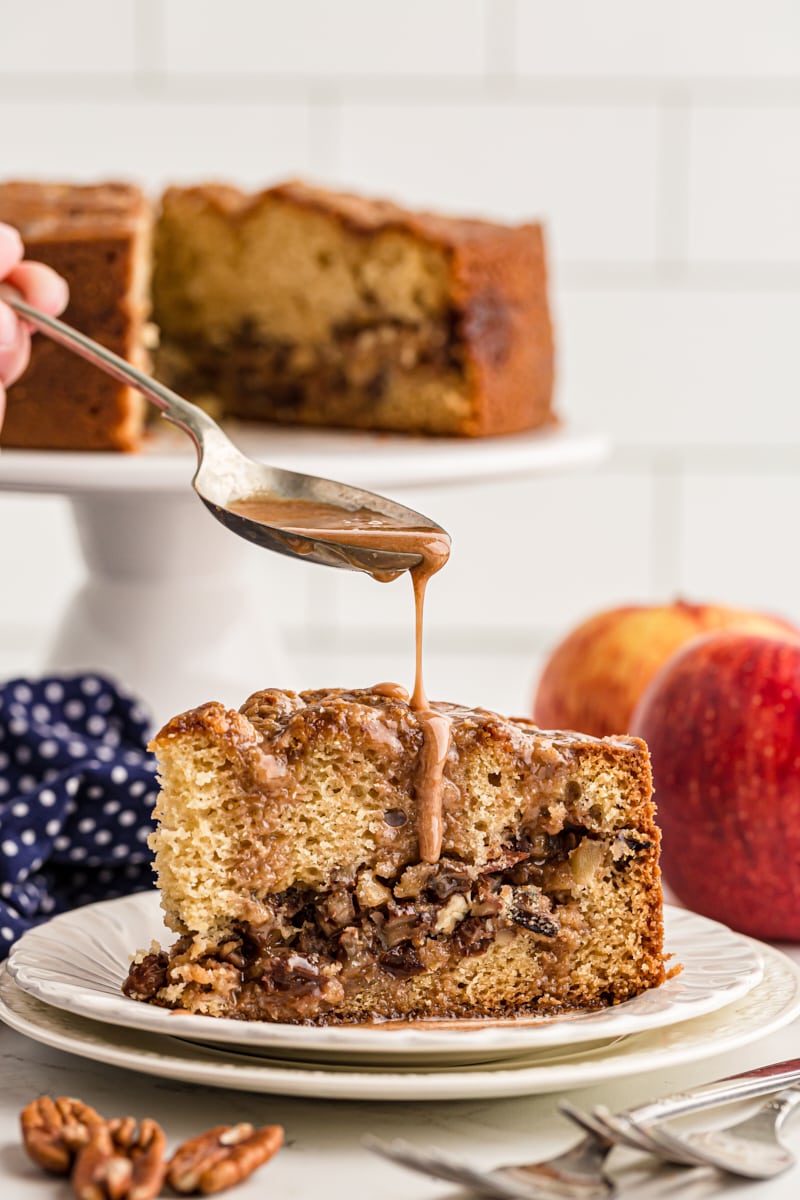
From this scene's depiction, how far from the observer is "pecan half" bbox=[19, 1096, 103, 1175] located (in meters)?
0.99

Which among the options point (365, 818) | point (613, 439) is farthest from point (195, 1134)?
point (613, 439)

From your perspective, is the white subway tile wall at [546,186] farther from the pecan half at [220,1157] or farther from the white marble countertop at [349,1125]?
the pecan half at [220,1157]

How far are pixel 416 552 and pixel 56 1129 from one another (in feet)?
1.63

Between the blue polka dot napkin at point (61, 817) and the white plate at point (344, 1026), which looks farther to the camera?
the blue polka dot napkin at point (61, 817)

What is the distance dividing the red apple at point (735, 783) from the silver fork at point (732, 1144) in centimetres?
46

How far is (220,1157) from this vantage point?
98cm

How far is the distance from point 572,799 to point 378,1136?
0.29 meters

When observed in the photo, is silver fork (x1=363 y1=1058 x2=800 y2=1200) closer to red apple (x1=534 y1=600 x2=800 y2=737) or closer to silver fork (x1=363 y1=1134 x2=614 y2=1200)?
silver fork (x1=363 y1=1134 x2=614 y2=1200)

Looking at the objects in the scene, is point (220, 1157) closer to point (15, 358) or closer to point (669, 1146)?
point (669, 1146)

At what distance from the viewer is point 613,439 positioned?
370 cm

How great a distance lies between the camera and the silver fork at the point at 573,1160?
2.87 feet

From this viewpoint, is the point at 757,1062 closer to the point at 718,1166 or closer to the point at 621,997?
the point at 621,997

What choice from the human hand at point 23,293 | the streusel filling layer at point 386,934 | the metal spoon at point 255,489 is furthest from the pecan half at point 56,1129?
the human hand at point 23,293

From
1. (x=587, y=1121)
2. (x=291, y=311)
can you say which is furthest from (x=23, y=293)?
(x=291, y=311)
